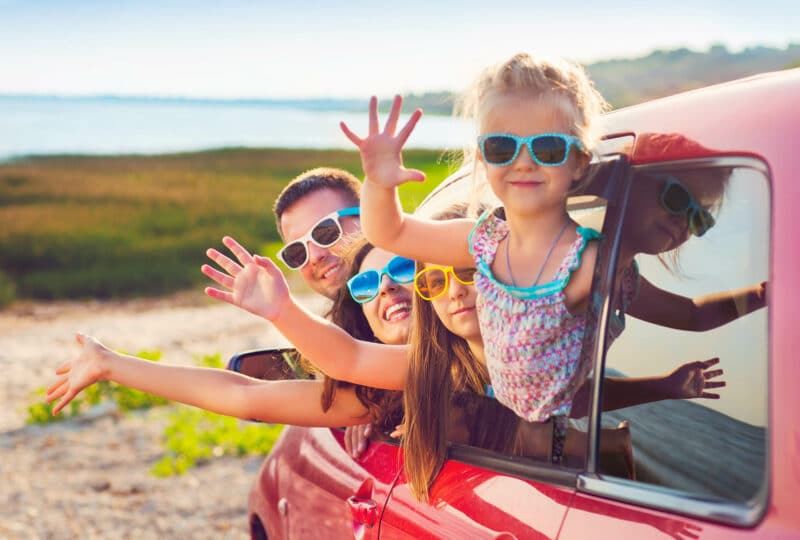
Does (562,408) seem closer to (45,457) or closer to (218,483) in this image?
(218,483)

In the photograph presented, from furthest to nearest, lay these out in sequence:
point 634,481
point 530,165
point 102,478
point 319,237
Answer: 1. point 102,478
2. point 319,237
3. point 530,165
4. point 634,481

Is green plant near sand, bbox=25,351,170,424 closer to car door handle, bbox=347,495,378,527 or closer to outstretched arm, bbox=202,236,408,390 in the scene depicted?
car door handle, bbox=347,495,378,527

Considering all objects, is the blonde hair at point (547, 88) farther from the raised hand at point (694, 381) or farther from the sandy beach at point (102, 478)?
the sandy beach at point (102, 478)

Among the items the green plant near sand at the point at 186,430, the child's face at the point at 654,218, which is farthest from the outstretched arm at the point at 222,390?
the green plant near sand at the point at 186,430

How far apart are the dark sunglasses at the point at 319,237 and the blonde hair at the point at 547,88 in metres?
1.42

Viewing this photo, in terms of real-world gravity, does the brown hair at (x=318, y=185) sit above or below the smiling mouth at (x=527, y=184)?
below

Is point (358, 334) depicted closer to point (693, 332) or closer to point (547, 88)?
point (547, 88)

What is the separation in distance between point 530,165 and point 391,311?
845 millimetres

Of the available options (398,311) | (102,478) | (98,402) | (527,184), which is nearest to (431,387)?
(398,311)

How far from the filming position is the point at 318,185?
3.53m

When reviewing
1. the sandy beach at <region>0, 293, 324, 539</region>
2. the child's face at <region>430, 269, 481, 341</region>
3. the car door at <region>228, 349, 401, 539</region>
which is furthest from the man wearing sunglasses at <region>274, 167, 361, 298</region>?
the sandy beach at <region>0, 293, 324, 539</region>

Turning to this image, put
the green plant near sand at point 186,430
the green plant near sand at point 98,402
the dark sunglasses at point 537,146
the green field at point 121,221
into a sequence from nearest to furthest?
the dark sunglasses at point 537,146
the green plant near sand at point 186,430
the green plant near sand at point 98,402
the green field at point 121,221

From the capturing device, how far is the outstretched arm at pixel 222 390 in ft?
8.41

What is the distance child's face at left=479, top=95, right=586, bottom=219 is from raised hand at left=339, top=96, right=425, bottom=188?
0.16m
